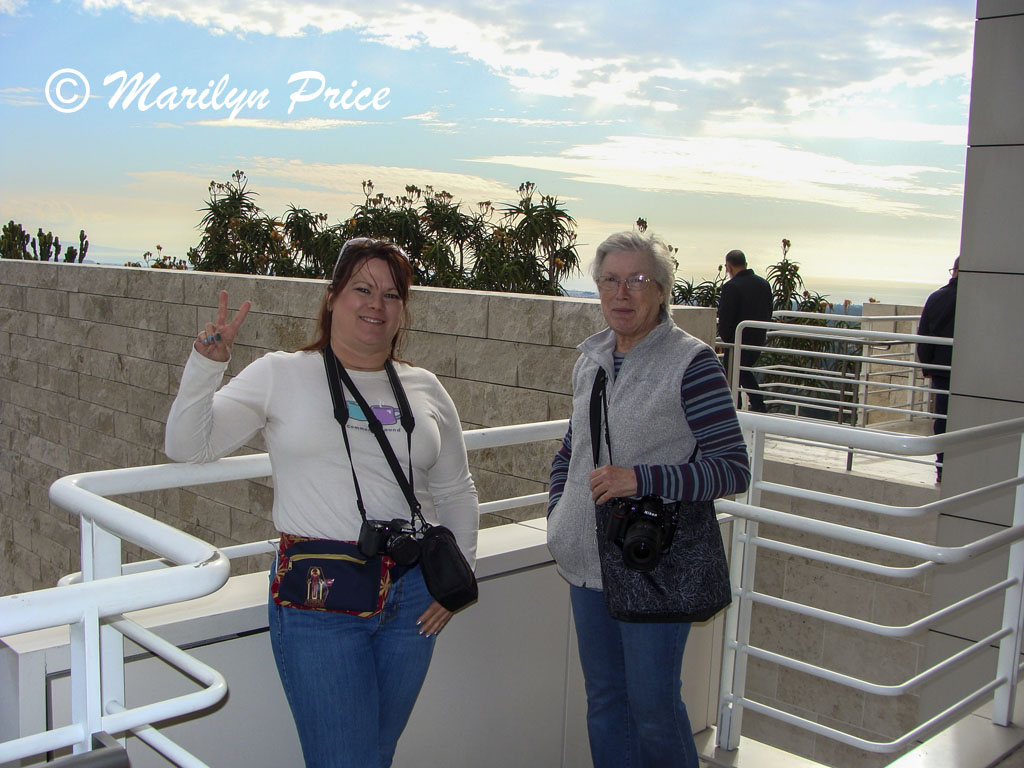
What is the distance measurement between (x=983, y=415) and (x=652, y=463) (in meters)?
3.03

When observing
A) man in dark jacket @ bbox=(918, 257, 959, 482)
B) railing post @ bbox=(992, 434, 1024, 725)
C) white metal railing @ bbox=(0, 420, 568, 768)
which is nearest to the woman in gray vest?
white metal railing @ bbox=(0, 420, 568, 768)

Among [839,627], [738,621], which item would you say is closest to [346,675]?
[738,621]

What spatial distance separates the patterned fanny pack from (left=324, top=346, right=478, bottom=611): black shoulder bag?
0.19ft

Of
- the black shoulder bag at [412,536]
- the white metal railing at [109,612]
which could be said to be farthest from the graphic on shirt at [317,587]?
the white metal railing at [109,612]

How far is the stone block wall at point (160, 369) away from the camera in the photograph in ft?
19.0

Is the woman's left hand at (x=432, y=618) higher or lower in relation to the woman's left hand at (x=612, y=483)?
lower

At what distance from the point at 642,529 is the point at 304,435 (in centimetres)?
81

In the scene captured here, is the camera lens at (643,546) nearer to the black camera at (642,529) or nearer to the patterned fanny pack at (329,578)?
the black camera at (642,529)

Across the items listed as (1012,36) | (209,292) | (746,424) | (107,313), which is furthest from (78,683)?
(107,313)

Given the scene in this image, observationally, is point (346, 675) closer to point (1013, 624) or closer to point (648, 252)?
point (648, 252)

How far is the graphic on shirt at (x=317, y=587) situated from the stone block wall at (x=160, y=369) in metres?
3.45

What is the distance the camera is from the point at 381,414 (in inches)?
86.8

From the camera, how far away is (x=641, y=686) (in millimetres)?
2389

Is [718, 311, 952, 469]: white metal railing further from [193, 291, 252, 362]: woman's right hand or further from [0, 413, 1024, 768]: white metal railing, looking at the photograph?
[193, 291, 252, 362]: woman's right hand
